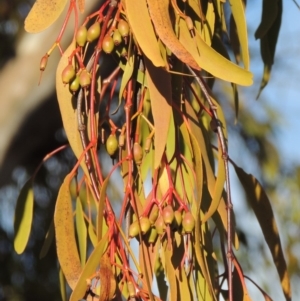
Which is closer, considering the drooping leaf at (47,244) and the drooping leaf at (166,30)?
the drooping leaf at (166,30)

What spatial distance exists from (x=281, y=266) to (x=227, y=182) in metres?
0.18

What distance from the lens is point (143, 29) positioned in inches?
22.3

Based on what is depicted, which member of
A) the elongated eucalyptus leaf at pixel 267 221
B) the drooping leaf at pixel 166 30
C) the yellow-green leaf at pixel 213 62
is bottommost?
the elongated eucalyptus leaf at pixel 267 221

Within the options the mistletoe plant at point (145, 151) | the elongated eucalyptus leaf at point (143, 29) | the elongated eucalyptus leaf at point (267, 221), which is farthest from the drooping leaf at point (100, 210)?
the elongated eucalyptus leaf at point (267, 221)

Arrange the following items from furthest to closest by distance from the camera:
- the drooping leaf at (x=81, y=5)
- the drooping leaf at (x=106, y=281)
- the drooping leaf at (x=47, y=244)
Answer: the drooping leaf at (x=47, y=244), the drooping leaf at (x=81, y=5), the drooping leaf at (x=106, y=281)

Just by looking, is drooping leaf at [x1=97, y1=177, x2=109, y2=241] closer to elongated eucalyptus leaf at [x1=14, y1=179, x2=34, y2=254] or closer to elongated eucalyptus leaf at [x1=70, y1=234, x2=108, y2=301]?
elongated eucalyptus leaf at [x1=70, y1=234, x2=108, y2=301]

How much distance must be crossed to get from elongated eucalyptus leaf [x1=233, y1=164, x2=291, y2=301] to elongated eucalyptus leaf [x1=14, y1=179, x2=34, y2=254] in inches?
9.1

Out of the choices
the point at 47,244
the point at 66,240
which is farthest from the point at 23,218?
the point at 66,240

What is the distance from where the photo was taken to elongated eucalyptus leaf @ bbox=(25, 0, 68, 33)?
1.98 ft

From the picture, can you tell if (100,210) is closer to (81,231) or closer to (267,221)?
(81,231)

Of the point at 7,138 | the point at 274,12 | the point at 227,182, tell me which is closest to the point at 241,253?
the point at 7,138

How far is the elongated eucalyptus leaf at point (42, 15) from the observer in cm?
60

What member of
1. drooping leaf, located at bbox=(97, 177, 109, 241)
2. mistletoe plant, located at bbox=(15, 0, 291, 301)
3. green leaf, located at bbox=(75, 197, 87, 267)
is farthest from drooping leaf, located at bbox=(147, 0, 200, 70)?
green leaf, located at bbox=(75, 197, 87, 267)

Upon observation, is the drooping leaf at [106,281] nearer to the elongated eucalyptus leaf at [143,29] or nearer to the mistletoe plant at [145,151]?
the mistletoe plant at [145,151]
